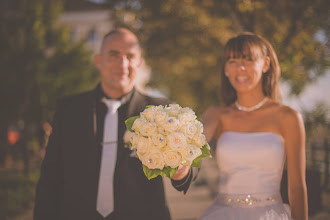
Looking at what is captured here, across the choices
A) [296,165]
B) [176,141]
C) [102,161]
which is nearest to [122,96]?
[102,161]

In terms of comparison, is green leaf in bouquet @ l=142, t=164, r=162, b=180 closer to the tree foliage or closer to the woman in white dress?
the woman in white dress

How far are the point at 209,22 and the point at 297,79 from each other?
3761mm

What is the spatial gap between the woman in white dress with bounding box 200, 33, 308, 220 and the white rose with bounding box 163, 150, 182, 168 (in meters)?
1.21

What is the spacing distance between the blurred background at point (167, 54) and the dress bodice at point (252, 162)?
5.84ft

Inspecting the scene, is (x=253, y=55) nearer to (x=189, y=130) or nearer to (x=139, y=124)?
(x=189, y=130)

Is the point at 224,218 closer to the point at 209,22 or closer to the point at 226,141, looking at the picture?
the point at 226,141

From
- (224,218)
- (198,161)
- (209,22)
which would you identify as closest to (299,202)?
(224,218)

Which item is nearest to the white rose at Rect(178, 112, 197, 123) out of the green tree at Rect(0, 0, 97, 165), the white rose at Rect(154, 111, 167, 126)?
the white rose at Rect(154, 111, 167, 126)

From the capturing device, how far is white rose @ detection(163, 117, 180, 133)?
1870 mm

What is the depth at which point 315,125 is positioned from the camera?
555 centimetres

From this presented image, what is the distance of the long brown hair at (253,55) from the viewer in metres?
2.94

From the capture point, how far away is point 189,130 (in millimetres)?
1929

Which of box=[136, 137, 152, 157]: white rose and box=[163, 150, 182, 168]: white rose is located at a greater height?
box=[136, 137, 152, 157]: white rose

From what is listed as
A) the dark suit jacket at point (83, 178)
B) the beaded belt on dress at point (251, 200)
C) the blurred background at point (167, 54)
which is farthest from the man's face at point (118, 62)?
the blurred background at point (167, 54)
